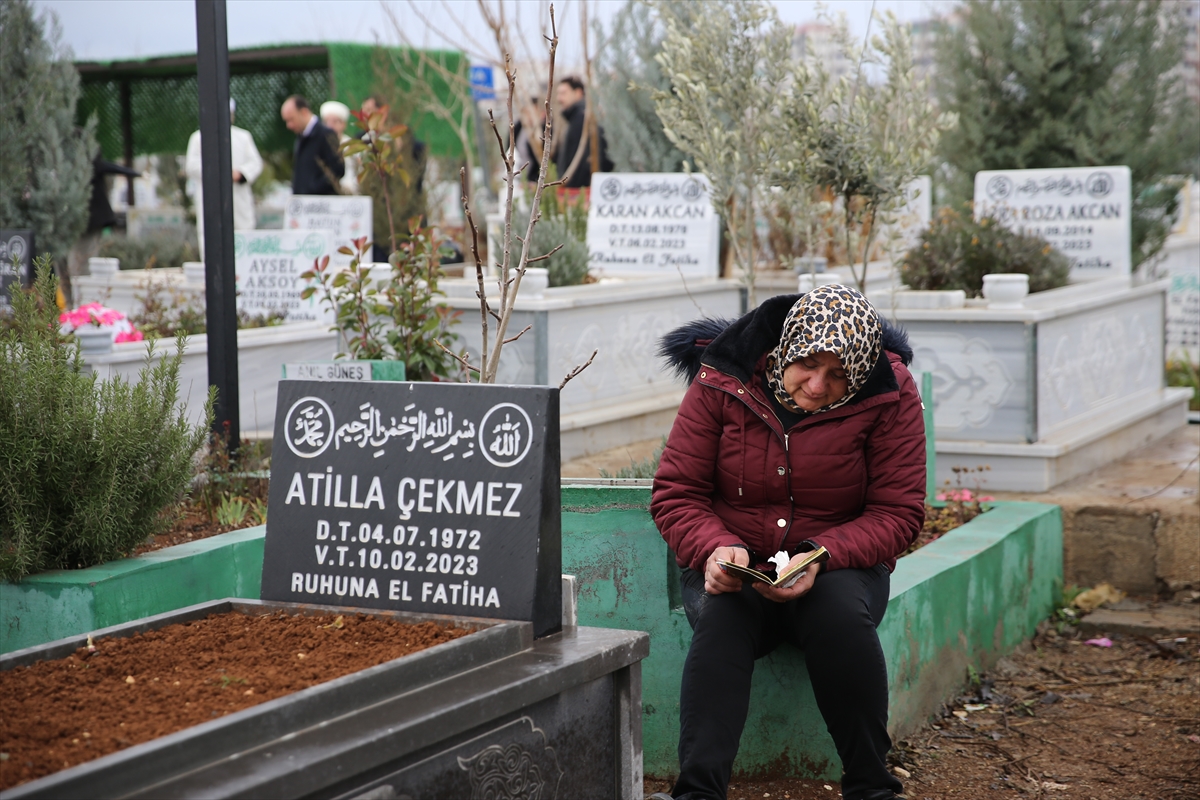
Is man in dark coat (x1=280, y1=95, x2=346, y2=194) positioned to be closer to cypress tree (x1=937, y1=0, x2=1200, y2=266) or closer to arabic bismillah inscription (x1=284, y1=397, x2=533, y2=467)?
cypress tree (x1=937, y1=0, x2=1200, y2=266)

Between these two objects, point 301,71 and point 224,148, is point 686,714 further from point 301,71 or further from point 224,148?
point 301,71

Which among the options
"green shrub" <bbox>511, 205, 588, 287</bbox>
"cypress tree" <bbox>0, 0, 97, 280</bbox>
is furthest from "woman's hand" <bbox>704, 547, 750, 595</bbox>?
"cypress tree" <bbox>0, 0, 97, 280</bbox>

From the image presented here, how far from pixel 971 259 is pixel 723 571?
4.43 meters

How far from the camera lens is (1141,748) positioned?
3865mm

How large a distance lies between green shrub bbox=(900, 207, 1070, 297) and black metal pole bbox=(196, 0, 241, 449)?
379 cm

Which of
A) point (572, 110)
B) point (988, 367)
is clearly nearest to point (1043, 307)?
point (988, 367)

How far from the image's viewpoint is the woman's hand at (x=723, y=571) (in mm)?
3035

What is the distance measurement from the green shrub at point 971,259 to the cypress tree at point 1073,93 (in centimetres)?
262

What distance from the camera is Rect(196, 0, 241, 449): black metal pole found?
4.43 m

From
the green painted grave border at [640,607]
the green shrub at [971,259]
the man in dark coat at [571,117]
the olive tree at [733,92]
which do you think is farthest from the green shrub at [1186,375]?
the green painted grave border at [640,607]

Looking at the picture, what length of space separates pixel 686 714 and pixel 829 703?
14.1 inches

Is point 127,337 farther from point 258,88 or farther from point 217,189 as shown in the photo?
point 258,88

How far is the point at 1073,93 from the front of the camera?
31.0 ft

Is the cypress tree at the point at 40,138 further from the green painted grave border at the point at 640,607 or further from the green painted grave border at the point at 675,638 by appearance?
the green painted grave border at the point at 675,638
